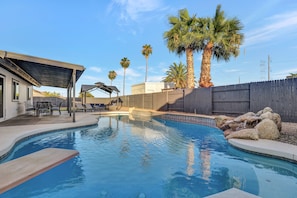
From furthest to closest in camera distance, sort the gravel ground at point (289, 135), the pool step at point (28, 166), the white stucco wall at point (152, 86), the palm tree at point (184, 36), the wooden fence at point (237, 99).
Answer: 1. the white stucco wall at point (152, 86)
2. the palm tree at point (184, 36)
3. the wooden fence at point (237, 99)
4. the gravel ground at point (289, 135)
5. the pool step at point (28, 166)

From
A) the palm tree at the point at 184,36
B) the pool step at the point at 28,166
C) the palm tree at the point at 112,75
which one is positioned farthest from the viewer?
the palm tree at the point at 112,75

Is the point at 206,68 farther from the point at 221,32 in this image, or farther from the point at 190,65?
the point at 221,32

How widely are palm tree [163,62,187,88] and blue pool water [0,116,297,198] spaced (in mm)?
28350

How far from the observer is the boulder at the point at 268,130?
5.88 meters

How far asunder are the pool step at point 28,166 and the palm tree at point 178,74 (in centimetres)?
2977

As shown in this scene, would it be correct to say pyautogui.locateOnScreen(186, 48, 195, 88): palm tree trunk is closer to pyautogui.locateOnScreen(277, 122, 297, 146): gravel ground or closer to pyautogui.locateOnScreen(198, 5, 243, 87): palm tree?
pyautogui.locateOnScreen(198, 5, 243, 87): palm tree

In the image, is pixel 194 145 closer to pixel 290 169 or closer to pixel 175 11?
pixel 290 169

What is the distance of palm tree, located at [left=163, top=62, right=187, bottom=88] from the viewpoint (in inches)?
1323

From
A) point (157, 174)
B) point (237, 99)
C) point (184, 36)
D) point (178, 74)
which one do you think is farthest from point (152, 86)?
point (157, 174)

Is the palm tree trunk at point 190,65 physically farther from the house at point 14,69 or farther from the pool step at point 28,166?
the pool step at point 28,166

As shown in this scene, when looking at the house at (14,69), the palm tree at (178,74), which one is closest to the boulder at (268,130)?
the house at (14,69)

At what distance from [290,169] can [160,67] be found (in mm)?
Result: 33313

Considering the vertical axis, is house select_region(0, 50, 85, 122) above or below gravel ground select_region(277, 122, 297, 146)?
above

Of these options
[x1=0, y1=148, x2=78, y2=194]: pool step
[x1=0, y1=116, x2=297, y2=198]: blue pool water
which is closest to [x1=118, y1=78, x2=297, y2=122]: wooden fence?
[x1=0, y1=116, x2=297, y2=198]: blue pool water
